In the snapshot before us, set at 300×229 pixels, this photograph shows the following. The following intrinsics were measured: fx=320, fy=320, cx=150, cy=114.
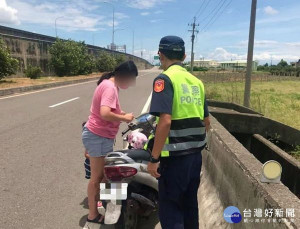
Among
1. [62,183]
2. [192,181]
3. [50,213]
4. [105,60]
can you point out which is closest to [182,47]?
[192,181]

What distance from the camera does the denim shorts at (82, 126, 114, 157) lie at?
324 centimetres

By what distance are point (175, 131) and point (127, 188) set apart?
0.90 meters

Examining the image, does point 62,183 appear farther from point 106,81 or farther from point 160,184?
point 160,184

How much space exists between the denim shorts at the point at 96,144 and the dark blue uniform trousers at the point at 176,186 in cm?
91

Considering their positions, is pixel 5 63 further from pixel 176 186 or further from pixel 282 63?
pixel 282 63

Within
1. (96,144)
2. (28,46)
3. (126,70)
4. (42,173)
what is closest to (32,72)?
(28,46)

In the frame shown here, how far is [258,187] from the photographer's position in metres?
2.21

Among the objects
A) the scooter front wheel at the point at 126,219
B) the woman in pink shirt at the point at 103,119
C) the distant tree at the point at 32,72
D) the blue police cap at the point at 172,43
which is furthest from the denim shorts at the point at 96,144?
the distant tree at the point at 32,72

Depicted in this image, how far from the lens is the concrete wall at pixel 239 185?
2.02 meters

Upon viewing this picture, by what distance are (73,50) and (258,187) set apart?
117ft

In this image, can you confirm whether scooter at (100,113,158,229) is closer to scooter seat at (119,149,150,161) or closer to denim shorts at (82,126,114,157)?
scooter seat at (119,149,150,161)

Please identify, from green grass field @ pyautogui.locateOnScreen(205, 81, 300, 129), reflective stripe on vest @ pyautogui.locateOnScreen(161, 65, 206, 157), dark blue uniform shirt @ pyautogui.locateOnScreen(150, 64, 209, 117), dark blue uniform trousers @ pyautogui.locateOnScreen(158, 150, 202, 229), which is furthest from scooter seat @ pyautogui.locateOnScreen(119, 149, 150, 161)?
green grass field @ pyautogui.locateOnScreen(205, 81, 300, 129)

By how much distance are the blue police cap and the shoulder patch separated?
27 cm

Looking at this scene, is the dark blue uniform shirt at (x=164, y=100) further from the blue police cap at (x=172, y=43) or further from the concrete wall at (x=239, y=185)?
the concrete wall at (x=239, y=185)
